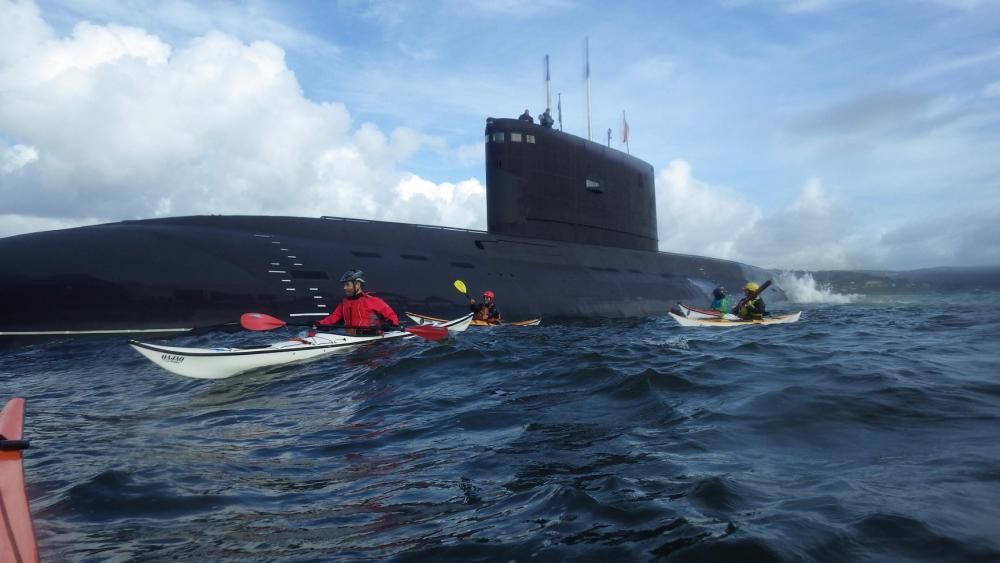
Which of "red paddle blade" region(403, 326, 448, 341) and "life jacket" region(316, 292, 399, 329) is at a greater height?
"life jacket" region(316, 292, 399, 329)

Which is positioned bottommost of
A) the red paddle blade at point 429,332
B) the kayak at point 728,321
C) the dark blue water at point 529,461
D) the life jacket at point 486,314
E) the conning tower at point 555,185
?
the dark blue water at point 529,461

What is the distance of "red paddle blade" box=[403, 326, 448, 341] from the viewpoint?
11823 millimetres

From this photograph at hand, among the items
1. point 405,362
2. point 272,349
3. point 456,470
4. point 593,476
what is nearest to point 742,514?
point 593,476

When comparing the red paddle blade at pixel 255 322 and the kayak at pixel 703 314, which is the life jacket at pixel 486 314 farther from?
the red paddle blade at pixel 255 322

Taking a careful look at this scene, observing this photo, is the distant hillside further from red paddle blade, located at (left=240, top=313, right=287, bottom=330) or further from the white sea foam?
red paddle blade, located at (left=240, top=313, right=287, bottom=330)

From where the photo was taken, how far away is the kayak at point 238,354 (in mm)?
8617

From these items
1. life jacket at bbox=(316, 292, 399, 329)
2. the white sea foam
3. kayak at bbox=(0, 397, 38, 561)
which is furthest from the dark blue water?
the white sea foam

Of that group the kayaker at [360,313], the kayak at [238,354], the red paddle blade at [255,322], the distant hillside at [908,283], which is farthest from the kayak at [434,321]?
the distant hillside at [908,283]

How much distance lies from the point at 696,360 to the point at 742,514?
6.52m

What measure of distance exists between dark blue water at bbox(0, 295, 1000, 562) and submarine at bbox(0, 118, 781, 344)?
446cm

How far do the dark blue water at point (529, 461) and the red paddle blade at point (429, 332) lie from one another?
1899 millimetres

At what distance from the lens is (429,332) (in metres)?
11.9

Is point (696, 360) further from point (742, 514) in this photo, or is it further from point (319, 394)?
point (742, 514)

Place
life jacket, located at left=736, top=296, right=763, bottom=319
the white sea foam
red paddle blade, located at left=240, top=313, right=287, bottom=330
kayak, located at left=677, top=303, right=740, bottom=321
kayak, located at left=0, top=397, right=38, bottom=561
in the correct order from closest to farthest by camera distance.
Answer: kayak, located at left=0, top=397, right=38, bottom=561
red paddle blade, located at left=240, top=313, right=287, bottom=330
kayak, located at left=677, top=303, right=740, bottom=321
life jacket, located at left=736, top=296, right=763, bottom=319
the white sea foam
